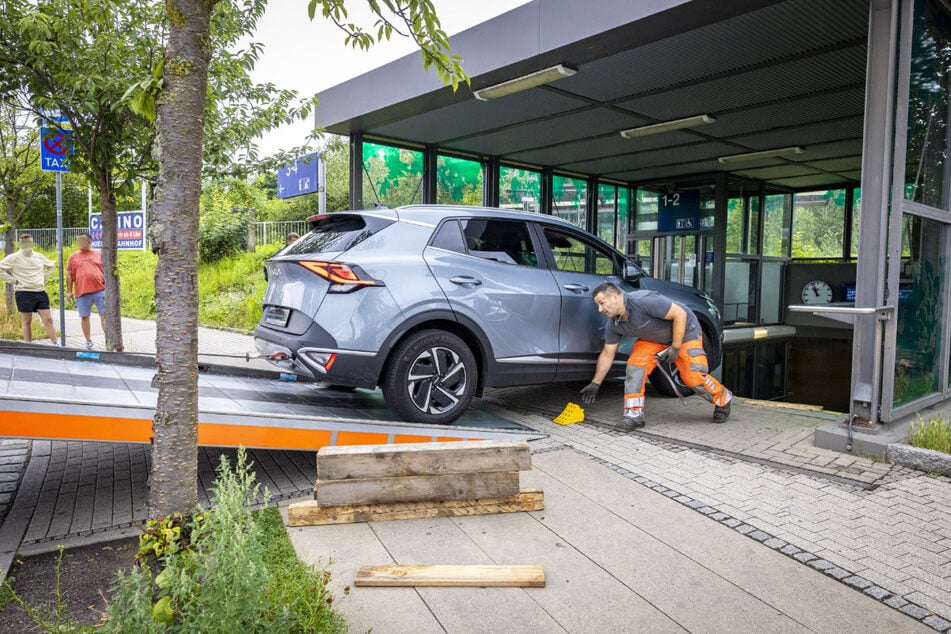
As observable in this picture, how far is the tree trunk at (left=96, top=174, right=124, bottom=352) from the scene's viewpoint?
7166mm

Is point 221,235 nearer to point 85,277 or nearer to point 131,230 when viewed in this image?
point 131,230

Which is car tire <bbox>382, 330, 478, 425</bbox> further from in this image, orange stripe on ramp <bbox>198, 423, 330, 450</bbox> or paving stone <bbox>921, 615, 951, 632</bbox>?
paving stone <bbox>921, 615, 951, 632</bbox>

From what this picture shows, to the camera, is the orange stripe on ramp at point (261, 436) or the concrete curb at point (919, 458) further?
the concrete curb at point (919, 458)

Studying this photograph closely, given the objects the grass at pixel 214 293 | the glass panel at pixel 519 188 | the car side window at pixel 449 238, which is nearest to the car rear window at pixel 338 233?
the car side window at pixel 449 238

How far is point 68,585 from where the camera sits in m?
2.98

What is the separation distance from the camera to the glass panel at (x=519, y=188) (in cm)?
1313

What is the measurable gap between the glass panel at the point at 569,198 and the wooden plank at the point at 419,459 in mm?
10898

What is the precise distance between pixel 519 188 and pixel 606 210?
326 centimetres

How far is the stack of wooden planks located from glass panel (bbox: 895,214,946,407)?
3.72 m

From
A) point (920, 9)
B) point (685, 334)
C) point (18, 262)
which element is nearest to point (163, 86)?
point (685, 334)

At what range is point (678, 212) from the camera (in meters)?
15.7

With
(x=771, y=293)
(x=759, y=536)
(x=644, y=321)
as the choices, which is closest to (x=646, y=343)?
(x=644, y=321)

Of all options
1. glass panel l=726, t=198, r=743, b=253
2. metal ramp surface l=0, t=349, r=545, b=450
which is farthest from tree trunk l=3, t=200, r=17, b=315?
glass panel l=726, t=198, r=743, b=253

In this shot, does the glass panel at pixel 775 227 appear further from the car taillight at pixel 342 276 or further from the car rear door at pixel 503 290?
the car taillight at pixel 342 276
